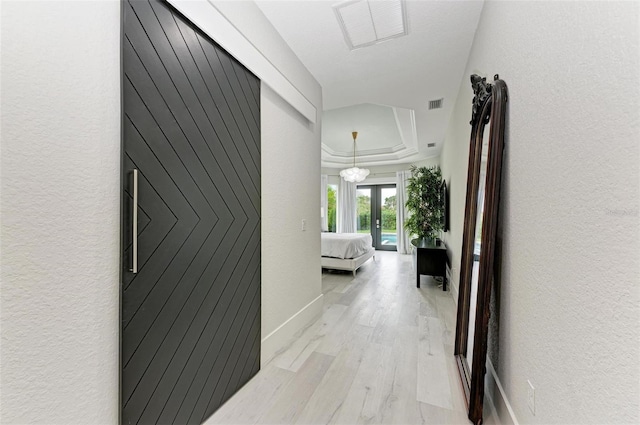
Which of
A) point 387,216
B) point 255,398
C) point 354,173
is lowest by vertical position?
point 255,398

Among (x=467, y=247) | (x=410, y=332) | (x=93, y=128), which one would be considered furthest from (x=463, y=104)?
(x=93, y=128)

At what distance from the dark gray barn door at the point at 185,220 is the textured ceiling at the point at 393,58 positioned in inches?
30.4

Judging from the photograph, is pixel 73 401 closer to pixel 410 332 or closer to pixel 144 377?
pixel 144 377

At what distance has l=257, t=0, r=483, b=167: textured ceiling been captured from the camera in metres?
1.99

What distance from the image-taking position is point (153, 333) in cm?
121

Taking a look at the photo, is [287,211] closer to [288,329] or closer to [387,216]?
[288,329]

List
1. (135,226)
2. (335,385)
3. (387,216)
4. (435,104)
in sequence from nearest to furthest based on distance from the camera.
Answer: (135,226) → (335,385) → (435,104) → (387,216)

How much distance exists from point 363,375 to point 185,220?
1587 mm

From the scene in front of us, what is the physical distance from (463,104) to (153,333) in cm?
337

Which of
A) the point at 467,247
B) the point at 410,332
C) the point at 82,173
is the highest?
the point at 82,173

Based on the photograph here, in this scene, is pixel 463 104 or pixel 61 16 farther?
pixel 463 104

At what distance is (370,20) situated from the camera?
6.75ft

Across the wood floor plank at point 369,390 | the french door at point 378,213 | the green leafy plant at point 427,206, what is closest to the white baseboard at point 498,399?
the wood floor plank at point 369,390

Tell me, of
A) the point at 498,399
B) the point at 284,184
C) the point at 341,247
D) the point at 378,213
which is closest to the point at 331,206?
the point at 378,213
